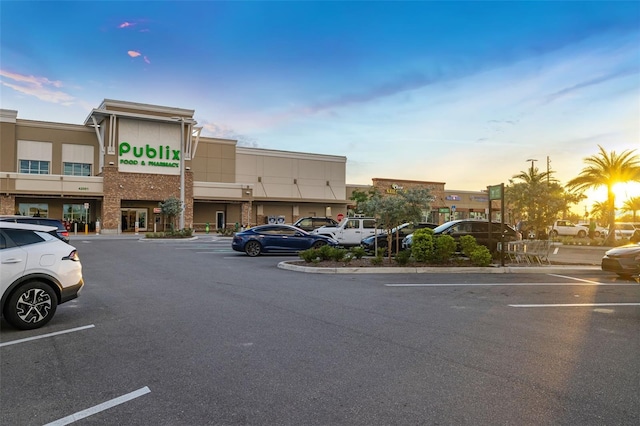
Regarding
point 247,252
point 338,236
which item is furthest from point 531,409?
point 338,236

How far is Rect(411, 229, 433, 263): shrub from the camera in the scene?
48.5 feet

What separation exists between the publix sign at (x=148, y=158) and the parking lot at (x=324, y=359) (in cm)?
3674

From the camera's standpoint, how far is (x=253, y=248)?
1942 centimetres

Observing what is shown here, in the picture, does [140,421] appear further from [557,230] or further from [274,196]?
[274,196]

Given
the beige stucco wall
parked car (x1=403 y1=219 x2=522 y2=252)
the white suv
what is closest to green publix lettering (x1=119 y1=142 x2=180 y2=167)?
the beige stucco wall

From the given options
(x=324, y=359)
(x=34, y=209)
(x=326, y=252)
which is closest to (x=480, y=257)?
(x=326, y=252)

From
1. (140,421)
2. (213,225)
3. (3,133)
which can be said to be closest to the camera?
(140,421)

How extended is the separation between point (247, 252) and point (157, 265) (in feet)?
15.5

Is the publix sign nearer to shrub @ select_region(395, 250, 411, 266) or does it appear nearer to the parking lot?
shrub @ select_region(395, 250, 411, 266)

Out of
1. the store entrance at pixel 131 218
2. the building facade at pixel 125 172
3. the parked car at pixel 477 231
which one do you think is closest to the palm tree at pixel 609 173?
the parked car at pixel 477 231

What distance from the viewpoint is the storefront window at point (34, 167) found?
1719 inches

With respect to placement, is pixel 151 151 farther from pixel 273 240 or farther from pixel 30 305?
pixel 30 305

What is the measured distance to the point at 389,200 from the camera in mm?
15445

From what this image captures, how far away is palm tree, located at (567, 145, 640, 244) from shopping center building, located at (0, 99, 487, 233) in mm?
10600
